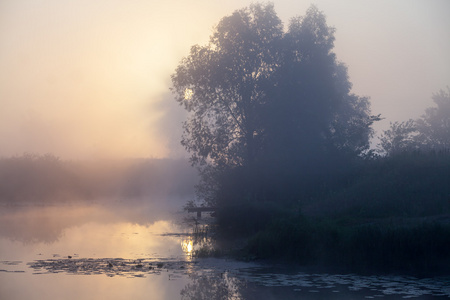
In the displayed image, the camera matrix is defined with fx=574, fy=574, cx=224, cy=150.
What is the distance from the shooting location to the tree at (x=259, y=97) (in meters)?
42.6

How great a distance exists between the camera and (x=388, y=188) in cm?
3078

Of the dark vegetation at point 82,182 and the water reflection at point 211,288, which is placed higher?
the dark vegetation at point 82,182

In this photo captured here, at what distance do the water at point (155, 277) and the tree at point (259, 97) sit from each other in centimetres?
1576

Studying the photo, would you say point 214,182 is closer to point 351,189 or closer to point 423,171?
point 351,189

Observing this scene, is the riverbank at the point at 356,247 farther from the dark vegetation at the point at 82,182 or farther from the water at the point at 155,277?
the dark vegetation at the point at 82,182

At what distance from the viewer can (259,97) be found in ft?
145

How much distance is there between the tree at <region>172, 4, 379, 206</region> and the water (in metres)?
15.8

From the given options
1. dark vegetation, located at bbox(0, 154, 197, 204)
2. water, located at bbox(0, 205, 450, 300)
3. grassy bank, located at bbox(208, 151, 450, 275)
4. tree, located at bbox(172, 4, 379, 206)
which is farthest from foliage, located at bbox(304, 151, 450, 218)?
dark vegetation, located at bbox(0, 154, 197, 204)

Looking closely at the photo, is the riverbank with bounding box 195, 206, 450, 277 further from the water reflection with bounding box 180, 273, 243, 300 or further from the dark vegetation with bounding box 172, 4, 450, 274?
the dark vegetation with bounding box 172, 4, 450, 274

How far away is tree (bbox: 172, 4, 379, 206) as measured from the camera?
140 feet

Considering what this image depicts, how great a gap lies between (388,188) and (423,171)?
260 centimetres

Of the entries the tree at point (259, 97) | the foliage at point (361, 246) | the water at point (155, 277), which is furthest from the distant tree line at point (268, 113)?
the foliage at point (361, 246)

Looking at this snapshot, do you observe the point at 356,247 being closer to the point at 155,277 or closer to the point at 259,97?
the point at 155,277

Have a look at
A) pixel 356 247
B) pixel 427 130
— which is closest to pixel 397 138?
pixel 427 130
